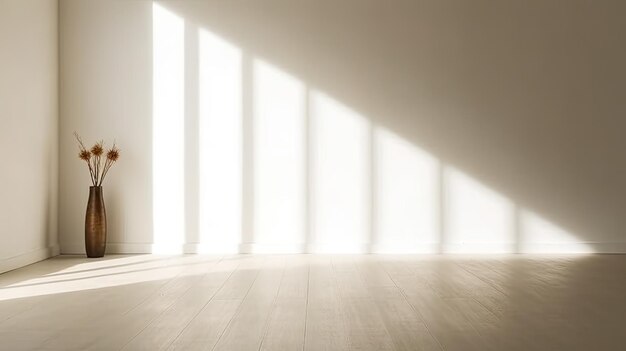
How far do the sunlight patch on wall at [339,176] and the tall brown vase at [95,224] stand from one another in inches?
68.3

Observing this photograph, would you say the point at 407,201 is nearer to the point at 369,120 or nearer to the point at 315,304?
the point at 369,120

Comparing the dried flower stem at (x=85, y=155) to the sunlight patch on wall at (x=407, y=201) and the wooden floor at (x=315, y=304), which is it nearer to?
the wooden floor at (x=315, y=304)

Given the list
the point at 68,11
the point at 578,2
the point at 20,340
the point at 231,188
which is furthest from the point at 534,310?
the point at 68,11

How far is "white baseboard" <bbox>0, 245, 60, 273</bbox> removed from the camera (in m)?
4.77

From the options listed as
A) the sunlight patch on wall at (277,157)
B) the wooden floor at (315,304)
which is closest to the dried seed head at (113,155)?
the wooden floor at (315,304)

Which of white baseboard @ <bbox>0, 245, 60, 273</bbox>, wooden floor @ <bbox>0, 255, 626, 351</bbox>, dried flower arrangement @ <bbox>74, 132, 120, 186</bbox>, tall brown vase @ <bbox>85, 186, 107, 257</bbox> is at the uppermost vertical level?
dried flower arrangement @ <bbox>74, 132, 120, 186</bbox>

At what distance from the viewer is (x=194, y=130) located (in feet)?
19.2

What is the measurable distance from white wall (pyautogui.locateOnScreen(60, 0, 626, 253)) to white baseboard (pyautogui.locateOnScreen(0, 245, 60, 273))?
477mm

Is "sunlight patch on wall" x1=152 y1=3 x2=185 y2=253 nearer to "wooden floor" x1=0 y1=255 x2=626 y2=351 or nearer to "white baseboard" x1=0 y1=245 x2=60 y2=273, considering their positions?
"wooden floor" x1=0 y1=255 x2=626 y2=351

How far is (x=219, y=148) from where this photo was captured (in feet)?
19.2

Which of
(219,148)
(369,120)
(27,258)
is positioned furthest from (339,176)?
(27,258)

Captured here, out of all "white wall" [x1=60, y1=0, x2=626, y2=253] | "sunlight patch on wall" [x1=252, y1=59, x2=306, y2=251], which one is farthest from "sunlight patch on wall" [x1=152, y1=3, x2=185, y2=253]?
"sunlight patch on wall" [x1=252, y1=59, x2=306, y2=251]

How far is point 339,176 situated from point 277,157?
55cm

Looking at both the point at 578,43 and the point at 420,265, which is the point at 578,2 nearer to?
the point at 578,43
